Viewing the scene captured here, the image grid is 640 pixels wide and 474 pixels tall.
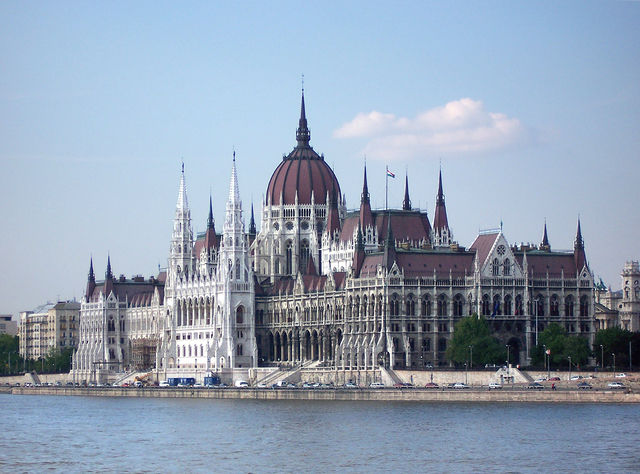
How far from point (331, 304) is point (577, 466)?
9006cm

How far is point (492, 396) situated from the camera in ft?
511

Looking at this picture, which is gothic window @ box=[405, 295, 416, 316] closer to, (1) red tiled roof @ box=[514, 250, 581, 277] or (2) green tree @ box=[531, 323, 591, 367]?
(2) green tree @ box=[531, 323, 591, 367]

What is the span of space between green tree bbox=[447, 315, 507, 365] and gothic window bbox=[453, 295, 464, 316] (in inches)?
218

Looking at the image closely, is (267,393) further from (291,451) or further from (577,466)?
(577,466)

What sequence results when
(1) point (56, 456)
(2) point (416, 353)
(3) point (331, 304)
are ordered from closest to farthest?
1. (1) point (56, 456)
2. (2) point (416, 353)
3. (3) point (331, 304)

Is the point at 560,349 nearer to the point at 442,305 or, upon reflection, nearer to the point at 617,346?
the point at 617,346

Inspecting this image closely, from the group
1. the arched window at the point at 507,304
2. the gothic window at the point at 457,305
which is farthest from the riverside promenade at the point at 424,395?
the arched window at the point at 507,304

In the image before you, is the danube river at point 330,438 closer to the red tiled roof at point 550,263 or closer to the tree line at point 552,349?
the tree line at point 552,349

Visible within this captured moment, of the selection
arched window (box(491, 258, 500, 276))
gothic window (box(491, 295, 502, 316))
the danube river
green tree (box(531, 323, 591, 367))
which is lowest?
the danube river

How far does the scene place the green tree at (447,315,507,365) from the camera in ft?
577

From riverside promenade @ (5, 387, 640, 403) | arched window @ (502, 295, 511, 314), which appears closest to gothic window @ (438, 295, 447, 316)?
arched window @ (502, 295, 511, 314)

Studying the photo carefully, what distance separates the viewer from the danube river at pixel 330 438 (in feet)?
357

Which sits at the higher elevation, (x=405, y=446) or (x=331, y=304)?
(x=331, y=304)

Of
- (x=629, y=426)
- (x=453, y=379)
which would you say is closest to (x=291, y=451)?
(x=629, y=426)
